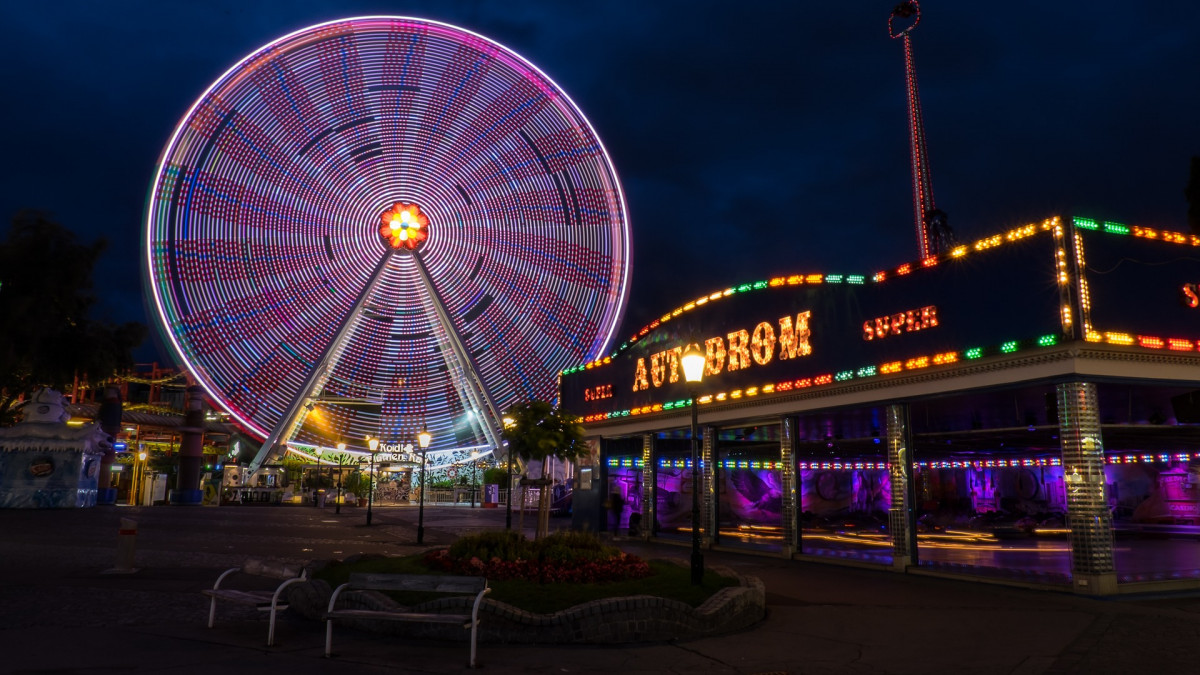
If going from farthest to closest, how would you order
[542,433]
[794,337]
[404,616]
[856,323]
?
[542,433] → [794,337] → [856,323] → [404,616]

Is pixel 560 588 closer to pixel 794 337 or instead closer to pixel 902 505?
pixel 902 505

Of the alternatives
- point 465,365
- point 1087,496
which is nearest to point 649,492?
point 1087,496

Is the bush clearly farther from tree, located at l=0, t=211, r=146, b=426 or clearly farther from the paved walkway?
tree, located at l=0, t=211, r=146, b=426

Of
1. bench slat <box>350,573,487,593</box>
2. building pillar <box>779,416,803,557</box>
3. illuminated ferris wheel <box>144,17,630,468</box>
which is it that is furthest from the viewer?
illuminated ferris wheel <box>144,17,630,468</box>

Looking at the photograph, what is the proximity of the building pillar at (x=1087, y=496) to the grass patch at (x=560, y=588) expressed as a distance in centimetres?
533

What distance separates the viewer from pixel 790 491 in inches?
731

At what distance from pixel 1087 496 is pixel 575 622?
8.16 meters

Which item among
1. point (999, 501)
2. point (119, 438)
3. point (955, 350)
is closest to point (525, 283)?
point (999, 501)

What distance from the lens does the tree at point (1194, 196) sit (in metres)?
23.0

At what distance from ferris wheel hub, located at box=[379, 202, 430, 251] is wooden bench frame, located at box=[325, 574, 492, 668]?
1333 inches

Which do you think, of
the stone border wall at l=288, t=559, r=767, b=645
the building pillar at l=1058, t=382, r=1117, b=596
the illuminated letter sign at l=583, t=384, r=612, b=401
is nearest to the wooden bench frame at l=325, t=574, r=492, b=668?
the stone border wall at l=288, t=559, r=767, b=645

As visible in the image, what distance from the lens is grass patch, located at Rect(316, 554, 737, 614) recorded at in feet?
31.0

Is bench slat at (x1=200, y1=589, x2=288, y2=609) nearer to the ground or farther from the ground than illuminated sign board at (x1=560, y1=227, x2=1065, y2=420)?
nearer to the ground

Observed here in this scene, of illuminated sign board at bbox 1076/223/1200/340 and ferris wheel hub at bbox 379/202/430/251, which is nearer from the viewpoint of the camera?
illuminated sign board at bbox 1076/223/1200/340
